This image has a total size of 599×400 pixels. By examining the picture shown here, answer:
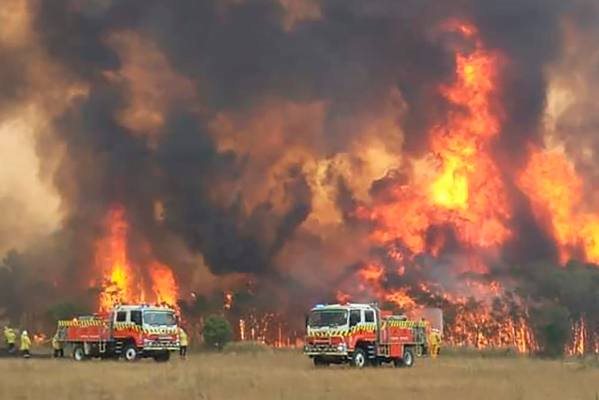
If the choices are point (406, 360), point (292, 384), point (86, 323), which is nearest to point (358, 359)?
point (406, 360)

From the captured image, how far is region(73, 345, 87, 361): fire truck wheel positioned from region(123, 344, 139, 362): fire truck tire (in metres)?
2.57

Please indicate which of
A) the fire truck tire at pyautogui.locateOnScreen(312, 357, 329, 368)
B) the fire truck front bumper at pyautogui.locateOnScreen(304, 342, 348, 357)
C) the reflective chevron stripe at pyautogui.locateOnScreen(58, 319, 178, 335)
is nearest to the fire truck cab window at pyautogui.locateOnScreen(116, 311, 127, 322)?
the reflective chevron stripe at pyautogui.locateOnScreen(58, 319, 178, 335)

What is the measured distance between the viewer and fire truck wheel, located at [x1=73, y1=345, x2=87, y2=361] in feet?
149

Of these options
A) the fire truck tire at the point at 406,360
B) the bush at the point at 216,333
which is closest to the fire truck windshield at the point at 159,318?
the fire truck tire at the point at 406,360

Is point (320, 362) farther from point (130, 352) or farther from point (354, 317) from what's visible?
point (130, 352)

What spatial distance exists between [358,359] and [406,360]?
3.12 meters

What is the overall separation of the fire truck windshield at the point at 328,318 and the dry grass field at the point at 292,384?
2.95 metres

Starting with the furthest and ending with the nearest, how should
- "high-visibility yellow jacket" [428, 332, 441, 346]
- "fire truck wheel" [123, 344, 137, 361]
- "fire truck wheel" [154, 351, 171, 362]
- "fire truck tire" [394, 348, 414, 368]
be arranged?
"high-visibility yellow jacket" [428, 332, 441, 346], "fire truck wheel" [154, 351, 171, 362], "fire truck wheel" [123, 344, 137, 361], "fire truck tire" [394, 348, 414, 368]

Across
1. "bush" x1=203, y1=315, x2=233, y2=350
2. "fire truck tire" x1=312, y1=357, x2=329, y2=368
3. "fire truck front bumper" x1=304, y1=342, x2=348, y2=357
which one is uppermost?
"bush" x1=203, y1=315, x2=233, y2=350

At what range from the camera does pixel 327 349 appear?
3756 centimetres

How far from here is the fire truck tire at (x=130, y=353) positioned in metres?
43.5

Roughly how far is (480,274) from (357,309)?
138 feet

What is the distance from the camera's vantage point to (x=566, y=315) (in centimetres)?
6719

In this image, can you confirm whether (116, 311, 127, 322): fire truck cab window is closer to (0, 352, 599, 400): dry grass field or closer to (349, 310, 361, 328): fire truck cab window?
(0, 352, 599, 400): dry grass field
